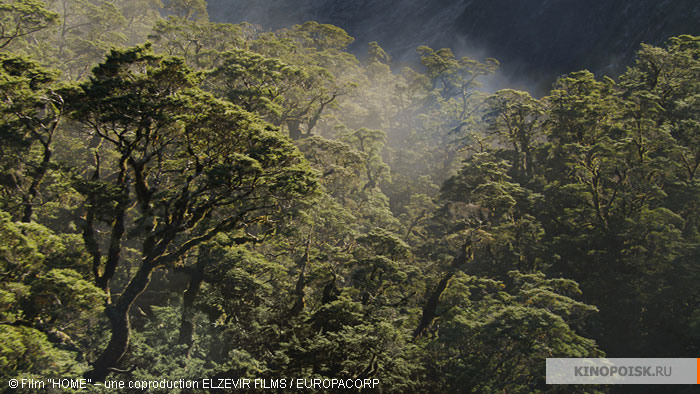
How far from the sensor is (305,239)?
864 inches

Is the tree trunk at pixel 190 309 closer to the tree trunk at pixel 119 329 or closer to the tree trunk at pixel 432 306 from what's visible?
the tree trunk at pixel 119 329

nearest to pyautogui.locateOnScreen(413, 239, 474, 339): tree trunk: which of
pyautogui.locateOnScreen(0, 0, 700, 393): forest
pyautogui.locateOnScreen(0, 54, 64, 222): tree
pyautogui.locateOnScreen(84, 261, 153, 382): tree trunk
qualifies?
pyautogui.locateOnScreen(0, 0, 700, 393): forest

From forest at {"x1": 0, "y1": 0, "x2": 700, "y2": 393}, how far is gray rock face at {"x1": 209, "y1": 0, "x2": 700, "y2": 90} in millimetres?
26845

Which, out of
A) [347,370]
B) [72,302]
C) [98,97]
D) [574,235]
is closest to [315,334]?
[347,370]

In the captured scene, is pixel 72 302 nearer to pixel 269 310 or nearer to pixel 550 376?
pixel 269 310

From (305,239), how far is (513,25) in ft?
234

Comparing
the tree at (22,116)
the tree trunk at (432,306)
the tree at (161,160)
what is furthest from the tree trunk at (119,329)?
the tree trunk at (432,306)

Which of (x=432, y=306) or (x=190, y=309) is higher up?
(x=432, y=306)

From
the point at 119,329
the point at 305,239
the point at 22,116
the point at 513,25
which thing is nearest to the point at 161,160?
the point at 22,116

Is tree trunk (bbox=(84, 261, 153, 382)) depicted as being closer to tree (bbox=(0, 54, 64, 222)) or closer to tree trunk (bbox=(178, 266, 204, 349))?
tree trunk (bbox=(178, 266, 204, 349))

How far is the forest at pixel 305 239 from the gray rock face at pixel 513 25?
26.8 m

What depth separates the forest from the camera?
12242 mm

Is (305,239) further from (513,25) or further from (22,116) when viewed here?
(513,25)

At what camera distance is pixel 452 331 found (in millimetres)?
16297
